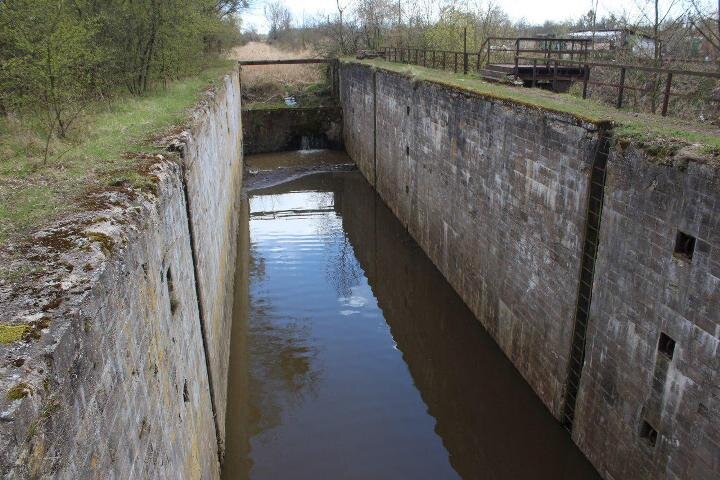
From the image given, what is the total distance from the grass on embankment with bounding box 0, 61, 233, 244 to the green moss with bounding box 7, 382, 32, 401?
6.37 feet

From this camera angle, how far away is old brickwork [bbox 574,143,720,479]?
204 inches

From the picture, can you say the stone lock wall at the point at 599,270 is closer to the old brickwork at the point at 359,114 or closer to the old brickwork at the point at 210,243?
the old brickwork at the point at 210,243

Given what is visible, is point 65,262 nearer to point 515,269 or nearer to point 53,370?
point 53,370

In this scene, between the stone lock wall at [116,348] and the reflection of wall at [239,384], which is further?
the reflection of wall at [239,384]

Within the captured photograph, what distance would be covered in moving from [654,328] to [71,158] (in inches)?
246

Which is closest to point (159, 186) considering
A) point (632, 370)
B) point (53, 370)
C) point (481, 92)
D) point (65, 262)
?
point (65, 262)

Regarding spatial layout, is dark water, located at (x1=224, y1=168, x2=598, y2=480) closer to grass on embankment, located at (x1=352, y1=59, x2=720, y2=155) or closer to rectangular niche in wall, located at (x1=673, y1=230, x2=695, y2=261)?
rectangular niche in wall, located at (x1=673, y1=230, x2=695, y2=261)

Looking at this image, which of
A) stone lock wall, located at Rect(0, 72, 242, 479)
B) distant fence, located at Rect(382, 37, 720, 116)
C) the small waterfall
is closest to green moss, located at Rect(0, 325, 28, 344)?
stone lock wall, located at Rect(0, 72, 242, 479)

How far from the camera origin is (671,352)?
5.73 m

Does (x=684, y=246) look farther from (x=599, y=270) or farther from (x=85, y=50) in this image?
(x=85, y=50)

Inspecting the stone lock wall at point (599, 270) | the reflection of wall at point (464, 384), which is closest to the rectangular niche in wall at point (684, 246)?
the stone lock wall at point (599, 270)

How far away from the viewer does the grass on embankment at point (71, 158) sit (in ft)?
14.8

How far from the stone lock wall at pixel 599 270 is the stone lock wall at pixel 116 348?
4.38 meters

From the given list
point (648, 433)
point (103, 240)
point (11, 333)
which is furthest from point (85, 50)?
point (648, 433)
